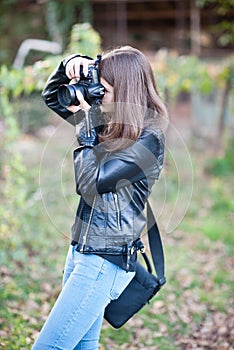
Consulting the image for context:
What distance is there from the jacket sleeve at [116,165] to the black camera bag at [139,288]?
1.21ft

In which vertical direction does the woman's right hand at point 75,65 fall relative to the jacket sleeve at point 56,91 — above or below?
above

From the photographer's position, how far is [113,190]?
246 cm

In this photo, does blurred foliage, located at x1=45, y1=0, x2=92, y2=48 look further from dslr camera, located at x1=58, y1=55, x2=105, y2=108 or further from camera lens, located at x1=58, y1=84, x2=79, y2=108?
dslr camera, located at x1=58, y1=55, x2=105, y2=108

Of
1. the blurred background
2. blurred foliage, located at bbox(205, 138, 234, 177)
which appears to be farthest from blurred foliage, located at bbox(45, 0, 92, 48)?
blurred foliage, located at bbox(205, 138, 234, 177)

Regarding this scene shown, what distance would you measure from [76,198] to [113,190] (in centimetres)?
380

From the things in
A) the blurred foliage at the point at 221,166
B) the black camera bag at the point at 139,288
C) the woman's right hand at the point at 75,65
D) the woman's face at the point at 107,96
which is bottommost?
the blurred foliage at the point at 221,166

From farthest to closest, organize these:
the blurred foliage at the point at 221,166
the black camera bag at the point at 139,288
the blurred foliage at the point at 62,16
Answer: the blurred foliage at the point at 62,16 → the blurred foliage at the point at 221,166 → the black camera bag at the point at 139,288

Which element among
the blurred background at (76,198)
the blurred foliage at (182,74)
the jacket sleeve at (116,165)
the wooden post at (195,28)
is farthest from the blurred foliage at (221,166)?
the jacket sleeve at (116,165)

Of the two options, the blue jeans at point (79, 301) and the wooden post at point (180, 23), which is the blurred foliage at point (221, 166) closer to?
the blue jeans at point (79, 301)

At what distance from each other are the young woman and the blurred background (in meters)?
0.50

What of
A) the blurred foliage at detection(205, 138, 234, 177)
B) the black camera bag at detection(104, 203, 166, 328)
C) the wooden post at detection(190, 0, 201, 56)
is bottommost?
the blurred foliage at detection(205, 138, 234, 177)

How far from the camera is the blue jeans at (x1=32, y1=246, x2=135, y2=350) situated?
2434 mm

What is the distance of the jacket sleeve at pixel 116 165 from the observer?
7.91 feet

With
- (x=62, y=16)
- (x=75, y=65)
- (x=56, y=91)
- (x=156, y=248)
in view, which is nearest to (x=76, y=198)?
(x=56, y=91)
